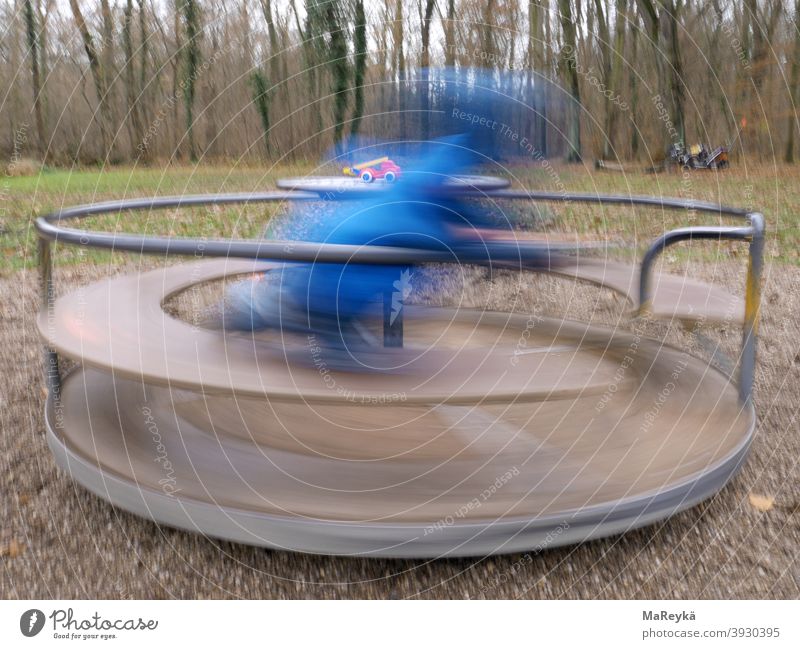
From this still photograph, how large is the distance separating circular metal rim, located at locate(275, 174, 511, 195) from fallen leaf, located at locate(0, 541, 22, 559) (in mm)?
1375

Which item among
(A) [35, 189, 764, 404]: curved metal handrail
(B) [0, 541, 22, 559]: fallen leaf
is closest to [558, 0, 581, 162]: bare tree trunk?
(A) [35, 189, 764, 404]: curved metal handrail

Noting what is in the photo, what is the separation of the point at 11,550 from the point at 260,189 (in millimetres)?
2688

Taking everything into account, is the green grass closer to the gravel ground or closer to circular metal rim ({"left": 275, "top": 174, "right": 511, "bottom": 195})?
circular metal rim ({"left": 275, "top": 174, "right": 511, "bottom": 195})

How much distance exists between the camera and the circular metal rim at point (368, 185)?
81.6 inches

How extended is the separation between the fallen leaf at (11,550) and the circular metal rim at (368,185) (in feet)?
4.51

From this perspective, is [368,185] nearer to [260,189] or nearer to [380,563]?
[380,563]

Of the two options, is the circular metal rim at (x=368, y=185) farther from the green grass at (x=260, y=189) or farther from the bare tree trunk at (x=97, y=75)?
the bare tree trunk at (x=97, y=75)

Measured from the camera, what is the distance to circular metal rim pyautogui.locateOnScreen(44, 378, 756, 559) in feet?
5.51

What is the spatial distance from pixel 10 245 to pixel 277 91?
3.55 metres

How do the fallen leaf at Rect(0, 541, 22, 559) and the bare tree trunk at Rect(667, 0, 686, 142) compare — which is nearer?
the fallen leaf at Rect(0, 541, 22, 559)

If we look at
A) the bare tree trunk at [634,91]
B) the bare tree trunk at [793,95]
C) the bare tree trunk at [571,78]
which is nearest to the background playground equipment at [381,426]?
the bare tree trunk at [571,78]

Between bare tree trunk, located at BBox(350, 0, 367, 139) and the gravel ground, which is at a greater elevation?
bare tree trunk, located at BBox(350, 0, 367, 139)

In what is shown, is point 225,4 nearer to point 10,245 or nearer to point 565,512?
point 565,512

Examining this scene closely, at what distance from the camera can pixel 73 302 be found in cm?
244
